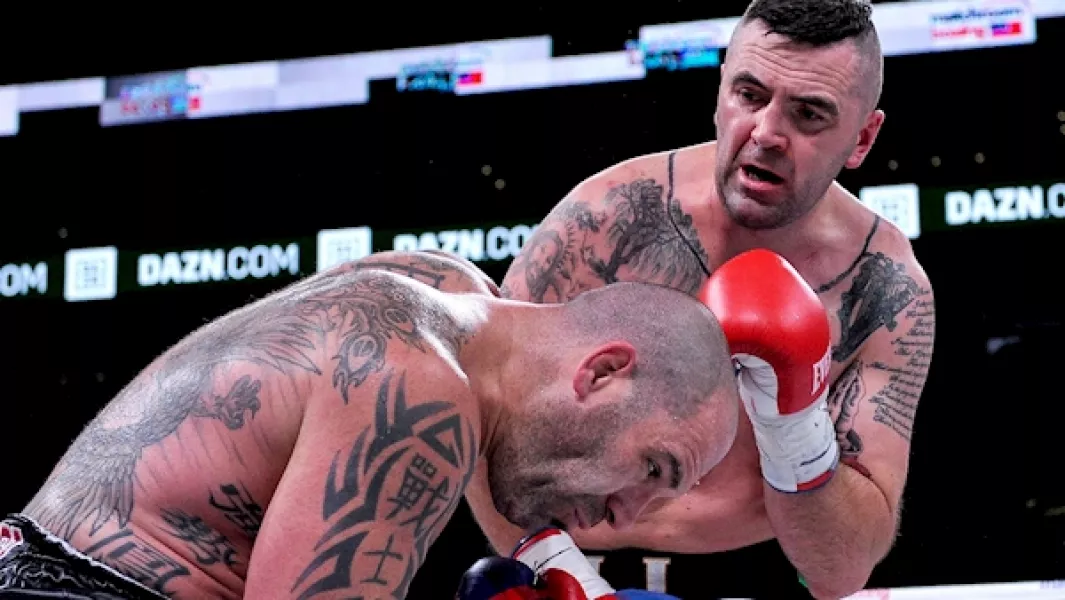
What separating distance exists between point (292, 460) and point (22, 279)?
4.16 metres

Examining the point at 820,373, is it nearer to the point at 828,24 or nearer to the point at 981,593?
the point at 828,24

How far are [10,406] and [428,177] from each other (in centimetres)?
174

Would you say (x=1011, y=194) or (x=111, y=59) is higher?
(x=111, y=59)

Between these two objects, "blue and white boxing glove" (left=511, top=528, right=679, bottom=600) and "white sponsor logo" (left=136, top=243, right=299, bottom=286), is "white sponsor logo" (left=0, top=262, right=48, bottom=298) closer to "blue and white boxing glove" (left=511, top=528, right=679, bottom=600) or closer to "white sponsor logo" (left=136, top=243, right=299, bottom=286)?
"white sponsor logo" (left=136, top=243, right=299, bottom=286)

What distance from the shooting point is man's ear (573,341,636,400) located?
159cm

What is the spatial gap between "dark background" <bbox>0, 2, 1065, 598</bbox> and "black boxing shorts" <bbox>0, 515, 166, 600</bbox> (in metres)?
2.81

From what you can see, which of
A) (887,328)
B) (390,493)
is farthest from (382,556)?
(887,328)

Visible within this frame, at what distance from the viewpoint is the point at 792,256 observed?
251cm

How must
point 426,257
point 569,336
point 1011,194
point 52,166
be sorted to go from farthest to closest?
point 52,166 → point 1011,194 → point 426,257 → point 569,336

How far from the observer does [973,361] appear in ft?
15.0

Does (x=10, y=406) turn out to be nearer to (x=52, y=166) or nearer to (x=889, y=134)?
(x=52, y=166)

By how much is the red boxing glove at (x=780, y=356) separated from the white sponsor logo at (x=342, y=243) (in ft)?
10.00

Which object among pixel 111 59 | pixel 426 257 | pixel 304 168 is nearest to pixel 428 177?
pixel 304 168

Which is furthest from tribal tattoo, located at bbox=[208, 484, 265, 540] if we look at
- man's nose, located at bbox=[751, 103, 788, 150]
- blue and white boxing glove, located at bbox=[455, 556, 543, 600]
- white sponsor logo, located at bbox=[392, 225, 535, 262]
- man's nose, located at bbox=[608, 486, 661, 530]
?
white sponsor logo, located at bbox=[392, 225, 535, 262]
